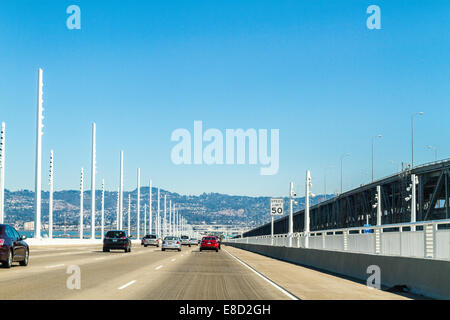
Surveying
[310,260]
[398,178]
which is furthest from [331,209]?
[310,260]

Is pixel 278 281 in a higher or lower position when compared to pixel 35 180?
lower

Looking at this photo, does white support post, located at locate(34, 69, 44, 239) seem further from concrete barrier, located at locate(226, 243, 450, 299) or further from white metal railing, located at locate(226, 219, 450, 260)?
white metal railing, located at locate(226, 219, 450, 260)

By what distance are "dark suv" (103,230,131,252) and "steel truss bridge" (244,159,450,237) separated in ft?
95.9

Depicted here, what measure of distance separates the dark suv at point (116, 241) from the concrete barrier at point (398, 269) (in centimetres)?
2198

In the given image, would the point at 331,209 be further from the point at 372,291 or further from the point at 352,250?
the point at 372,291

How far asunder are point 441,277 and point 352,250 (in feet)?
32.8

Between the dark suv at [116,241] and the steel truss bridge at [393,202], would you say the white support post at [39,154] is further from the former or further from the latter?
the steel truss bridge at [393,202]

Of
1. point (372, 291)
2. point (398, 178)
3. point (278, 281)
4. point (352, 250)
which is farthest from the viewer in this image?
point (398, 178)

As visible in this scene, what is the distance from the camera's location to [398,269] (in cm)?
1788

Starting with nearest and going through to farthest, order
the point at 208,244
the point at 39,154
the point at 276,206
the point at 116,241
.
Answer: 1. the point at 116,241
2. the point at 276,206
3. the point at 208,244
4. the point at 39,154

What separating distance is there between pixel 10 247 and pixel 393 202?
70592mm

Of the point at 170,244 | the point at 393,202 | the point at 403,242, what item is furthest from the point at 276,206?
the point at 403,242

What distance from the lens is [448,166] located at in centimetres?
6838

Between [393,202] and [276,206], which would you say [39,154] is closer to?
[276,206]
